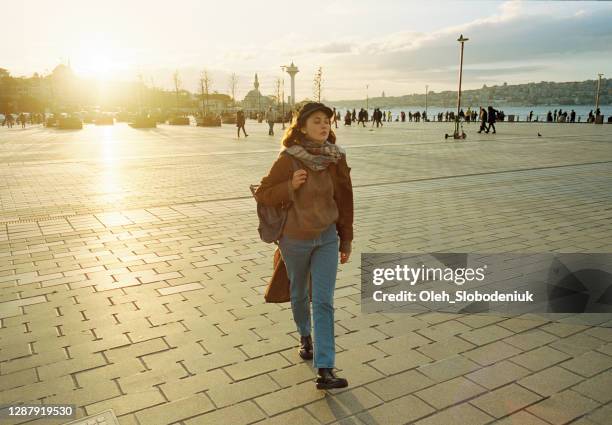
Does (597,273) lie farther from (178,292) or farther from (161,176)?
(161,176)

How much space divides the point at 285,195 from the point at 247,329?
143cm

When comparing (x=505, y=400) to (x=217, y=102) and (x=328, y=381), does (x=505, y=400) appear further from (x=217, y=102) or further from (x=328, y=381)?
(x=217, y=102)

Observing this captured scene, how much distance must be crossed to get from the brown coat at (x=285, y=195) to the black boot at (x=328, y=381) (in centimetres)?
56

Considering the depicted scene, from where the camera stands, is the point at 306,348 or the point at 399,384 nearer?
the point at 399,384

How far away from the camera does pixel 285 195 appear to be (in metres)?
3.04

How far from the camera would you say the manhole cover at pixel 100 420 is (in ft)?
9.20

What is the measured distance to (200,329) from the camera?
3.97 metres

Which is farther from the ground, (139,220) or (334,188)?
(334,188)

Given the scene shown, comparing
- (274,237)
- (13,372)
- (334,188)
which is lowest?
(13,372)

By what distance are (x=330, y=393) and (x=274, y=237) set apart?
102 cm

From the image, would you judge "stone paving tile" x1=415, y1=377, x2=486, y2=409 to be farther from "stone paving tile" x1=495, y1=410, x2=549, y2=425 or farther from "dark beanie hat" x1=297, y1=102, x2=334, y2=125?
"dark beanie hat" x1=297, y1=102, x2=334, y2=125

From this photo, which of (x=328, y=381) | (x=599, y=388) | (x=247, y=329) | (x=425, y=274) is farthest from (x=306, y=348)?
(x=425, y=274)

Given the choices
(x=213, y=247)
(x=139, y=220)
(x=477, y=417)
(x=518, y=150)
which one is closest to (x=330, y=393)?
(x=477, y=417)

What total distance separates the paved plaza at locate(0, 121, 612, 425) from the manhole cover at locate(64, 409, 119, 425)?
54 millimetres
